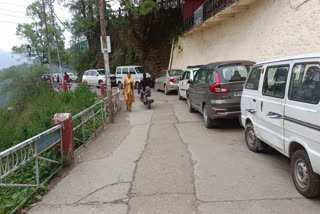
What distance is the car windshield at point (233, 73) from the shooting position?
6.93 m

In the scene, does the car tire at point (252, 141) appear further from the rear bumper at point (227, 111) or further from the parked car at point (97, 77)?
the parked car at point (97, 77)

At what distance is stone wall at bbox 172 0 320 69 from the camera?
26.1ft

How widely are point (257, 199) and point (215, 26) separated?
50.0ft

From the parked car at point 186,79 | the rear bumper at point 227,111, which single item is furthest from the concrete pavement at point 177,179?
the parked car at point 186,79

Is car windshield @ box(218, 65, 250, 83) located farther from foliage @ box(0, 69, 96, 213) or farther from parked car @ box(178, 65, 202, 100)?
parked car @ box(178, 65, 202, 100)

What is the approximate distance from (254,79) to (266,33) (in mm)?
6453

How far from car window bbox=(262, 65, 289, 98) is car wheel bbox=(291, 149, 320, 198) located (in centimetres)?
98

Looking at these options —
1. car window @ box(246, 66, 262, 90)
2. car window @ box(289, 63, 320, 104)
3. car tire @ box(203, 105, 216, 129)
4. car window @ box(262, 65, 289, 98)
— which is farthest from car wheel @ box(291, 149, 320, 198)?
car tire @ box(203, 105, 216, 129)

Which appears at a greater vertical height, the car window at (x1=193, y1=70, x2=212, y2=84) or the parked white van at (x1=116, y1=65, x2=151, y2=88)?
the parked white van at (x1=116, y1=65, x2=151, y2=88)

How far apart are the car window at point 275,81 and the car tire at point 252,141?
110cm

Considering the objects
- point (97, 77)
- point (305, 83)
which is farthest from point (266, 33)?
point (97, 77)

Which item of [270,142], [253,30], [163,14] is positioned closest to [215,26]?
[253,30]

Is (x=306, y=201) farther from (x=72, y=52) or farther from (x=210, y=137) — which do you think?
(x=72, y=52)

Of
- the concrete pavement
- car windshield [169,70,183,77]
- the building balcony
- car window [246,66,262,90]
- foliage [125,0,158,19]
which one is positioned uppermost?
foliage [125,0,158,19]
